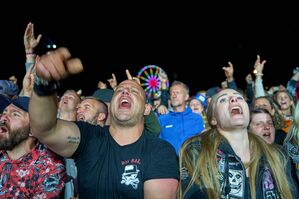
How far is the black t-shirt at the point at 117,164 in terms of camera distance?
2763 mm

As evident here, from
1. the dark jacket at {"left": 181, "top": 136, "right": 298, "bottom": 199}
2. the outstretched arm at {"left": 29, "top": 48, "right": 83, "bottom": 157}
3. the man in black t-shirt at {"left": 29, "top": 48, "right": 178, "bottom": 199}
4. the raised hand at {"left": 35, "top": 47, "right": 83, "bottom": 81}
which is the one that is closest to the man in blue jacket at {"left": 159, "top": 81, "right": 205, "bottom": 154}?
the dark jacket at {"left": 181, "top": 136, "right": 298, "bottom": 199}

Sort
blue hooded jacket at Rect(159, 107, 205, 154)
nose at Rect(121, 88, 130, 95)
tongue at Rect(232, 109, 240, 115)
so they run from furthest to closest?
blue hooded jacket at Rect(159, 107, 205, 154)
tongue at Rect(232, 109, 240, 115)
nose at Rect(121, 88, 130, 95)

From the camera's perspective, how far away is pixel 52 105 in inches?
98.7

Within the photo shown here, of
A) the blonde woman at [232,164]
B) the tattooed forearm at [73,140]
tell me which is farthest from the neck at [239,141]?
the tattooed forearm at [73,140]

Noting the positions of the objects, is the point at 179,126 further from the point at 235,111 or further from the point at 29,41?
the point at 235,111

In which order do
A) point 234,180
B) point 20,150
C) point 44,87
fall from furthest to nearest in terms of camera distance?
point 20,150, point 234,180, point 44,87

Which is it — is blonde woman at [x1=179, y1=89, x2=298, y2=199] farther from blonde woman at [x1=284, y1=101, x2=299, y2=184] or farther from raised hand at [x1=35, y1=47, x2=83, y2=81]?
raised hand at [x1=35, y1=47, x2=83, y2=81]

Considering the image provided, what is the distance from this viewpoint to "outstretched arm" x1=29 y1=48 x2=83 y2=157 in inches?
92.0

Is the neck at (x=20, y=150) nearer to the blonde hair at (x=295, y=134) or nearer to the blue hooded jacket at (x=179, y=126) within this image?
the blonde hair at (x=295, y=134)

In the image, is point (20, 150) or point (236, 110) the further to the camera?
point (236, 110)

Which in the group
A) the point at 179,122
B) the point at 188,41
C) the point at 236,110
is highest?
the point at 188,41

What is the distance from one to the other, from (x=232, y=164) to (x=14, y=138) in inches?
68.8

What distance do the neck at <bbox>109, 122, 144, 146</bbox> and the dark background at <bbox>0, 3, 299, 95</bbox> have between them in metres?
15.3

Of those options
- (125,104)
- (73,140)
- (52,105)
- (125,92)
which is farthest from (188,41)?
(52,105)
